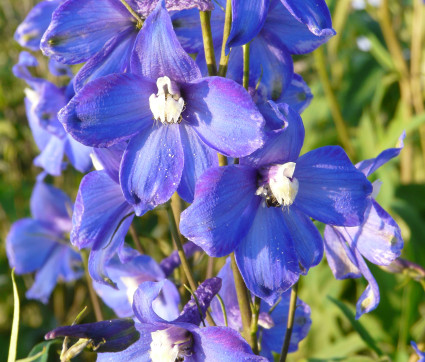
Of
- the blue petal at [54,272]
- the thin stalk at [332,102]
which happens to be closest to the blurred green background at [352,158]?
the thin stalk at [332,102]

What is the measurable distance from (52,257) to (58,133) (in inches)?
19.0

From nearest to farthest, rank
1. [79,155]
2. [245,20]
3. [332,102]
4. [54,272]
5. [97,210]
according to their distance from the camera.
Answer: [245,20], [97,210], [79,155], [54,272], [332,102]

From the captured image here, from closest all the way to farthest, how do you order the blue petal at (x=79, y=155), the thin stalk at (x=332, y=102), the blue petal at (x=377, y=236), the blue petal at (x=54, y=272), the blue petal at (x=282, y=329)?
1. the blue petal at (x=377, y=236)
2. the blue petal at (x=282, y=329)
3. the blue petal at (x=79, y=155)
4. the blue petal at (x=54, y=272)
5. the thin stalk at (x=332, y=102)

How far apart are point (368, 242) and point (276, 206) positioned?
0.14 m

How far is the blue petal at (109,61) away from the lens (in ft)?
2.30

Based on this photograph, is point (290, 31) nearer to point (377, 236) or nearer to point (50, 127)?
point (377, 236)

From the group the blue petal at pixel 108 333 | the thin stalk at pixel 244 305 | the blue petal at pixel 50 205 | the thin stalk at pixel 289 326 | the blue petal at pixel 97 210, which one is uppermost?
the blue petal at pixel 97 210

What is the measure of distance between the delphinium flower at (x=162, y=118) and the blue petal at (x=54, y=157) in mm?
392

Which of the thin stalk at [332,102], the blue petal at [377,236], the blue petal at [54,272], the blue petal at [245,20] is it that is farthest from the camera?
the thin stalk at [332,102]

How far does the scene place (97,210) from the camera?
2.34 feet

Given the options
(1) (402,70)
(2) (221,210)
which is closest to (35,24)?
(2) (221,210)

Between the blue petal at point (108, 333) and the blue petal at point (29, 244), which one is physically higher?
the blue petal at point (108, 333)

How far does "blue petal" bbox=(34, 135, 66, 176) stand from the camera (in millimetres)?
1048

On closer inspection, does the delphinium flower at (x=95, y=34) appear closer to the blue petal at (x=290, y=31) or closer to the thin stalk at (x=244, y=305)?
the blue petal at (x=290, y=31)
